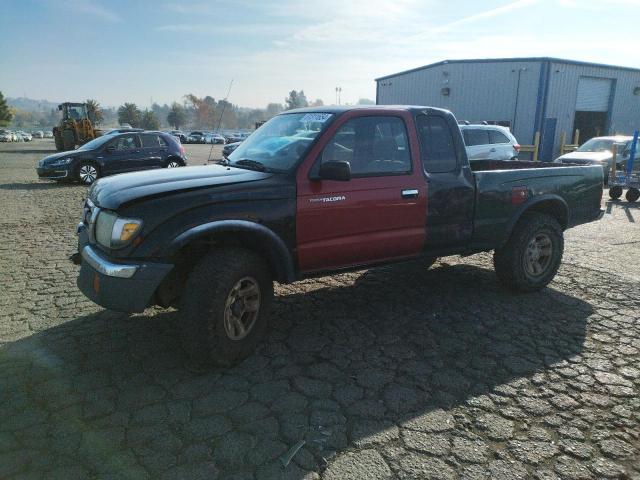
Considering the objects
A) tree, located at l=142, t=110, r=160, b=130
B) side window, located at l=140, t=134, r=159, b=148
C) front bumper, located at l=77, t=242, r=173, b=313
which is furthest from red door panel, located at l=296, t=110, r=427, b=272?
tree, located at l=142, t=110, r=160, b=130

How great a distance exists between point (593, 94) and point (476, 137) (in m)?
18.4

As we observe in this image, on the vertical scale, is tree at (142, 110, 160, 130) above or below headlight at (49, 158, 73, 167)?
above

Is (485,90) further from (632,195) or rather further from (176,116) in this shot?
(176,116)

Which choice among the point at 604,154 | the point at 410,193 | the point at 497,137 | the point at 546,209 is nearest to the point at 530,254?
the point at 546,209

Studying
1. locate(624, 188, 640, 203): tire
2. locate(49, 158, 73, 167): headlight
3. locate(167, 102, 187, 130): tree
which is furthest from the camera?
locate(167, 102, 187, 130): tree

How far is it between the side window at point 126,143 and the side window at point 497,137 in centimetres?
1052

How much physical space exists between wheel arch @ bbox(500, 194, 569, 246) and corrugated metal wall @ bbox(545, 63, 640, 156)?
21.7 m

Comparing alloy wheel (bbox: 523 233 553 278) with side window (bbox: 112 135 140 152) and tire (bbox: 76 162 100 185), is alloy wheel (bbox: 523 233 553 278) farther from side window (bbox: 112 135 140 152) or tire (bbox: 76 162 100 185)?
tire (bbox: 76 162 100 185)

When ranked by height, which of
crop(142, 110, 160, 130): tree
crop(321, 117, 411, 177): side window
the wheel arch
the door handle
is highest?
crop(142, 110, 160, 130): tree

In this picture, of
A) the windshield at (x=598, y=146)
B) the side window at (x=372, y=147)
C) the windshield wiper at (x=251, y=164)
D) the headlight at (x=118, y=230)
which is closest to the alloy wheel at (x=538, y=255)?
the side window at (x=372, y=147)

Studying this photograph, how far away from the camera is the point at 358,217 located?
12.9 feet

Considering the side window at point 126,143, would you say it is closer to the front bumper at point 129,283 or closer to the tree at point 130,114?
the front bumper at point 129,283

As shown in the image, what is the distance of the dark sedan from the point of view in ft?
45.0

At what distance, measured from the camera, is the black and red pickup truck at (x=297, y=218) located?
3.20 m
